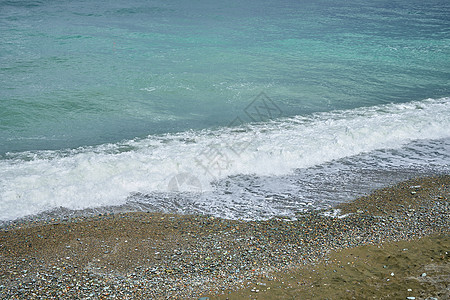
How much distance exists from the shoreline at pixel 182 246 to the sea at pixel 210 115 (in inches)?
19.1

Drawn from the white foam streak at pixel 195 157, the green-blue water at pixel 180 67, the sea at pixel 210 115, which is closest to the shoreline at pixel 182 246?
the sea at pixel 210 115

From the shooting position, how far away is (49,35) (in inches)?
777

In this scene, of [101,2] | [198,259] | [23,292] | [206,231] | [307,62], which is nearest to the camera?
[23,292]

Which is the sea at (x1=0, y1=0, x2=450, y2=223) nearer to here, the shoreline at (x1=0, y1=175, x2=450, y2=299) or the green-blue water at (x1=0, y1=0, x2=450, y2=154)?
the green-blue water at (x1=0, y1=0, x2=450, y2=154)

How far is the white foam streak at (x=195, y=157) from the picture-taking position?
723 centimetres

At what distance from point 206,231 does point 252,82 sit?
954 centimetres

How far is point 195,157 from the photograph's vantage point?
885 centimetres

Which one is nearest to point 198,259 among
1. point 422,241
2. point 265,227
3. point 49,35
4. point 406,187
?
point 265,227

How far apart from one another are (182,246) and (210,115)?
659 cm

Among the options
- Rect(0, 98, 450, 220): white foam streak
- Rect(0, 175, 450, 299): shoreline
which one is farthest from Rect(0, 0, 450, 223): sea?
Rect(0, 175, 450, 299): shoreline

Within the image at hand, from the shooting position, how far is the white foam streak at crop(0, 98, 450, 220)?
7.23 m

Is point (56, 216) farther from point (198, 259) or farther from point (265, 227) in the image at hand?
point (265, 227)

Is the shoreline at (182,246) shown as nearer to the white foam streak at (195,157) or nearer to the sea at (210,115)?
the sea at (210,115)

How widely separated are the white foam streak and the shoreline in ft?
3.27
